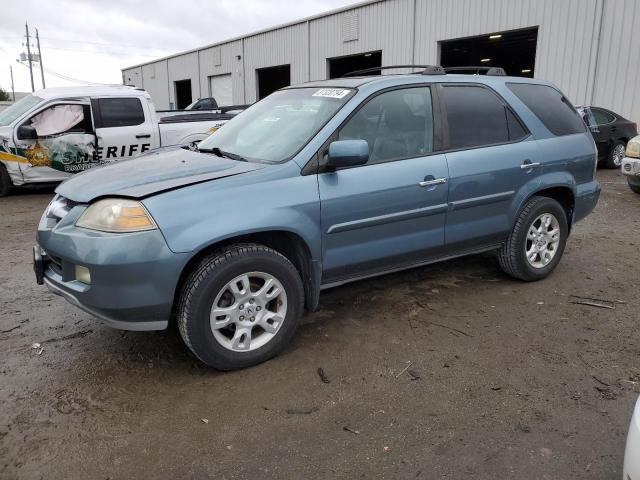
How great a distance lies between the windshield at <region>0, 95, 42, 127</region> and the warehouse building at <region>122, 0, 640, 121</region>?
12.7 meters

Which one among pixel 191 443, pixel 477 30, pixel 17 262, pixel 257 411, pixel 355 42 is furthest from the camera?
pixel 355 42

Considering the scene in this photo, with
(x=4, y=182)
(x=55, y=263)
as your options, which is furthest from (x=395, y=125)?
(x=4, y=182)

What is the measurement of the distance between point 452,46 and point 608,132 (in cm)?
874

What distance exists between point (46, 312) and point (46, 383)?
1.22 meters

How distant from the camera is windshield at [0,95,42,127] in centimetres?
894

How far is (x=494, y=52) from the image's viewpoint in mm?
23859

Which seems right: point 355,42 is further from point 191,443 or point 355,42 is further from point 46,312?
point 191,443

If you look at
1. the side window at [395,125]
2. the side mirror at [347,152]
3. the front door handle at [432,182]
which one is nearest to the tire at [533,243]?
the front door handle at [432,182]

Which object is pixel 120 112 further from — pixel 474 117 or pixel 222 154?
pixel 474 117

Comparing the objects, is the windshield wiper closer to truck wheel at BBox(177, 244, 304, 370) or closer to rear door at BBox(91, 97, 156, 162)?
truck wheel at BBox(177, 244, 304, 370)

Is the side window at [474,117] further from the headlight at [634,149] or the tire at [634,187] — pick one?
the tire at [634,187]

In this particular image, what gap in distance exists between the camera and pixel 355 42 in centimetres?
2062

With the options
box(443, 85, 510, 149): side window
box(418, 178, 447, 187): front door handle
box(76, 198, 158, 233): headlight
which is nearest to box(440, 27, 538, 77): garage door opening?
box(443, 85, 510, 149): side window

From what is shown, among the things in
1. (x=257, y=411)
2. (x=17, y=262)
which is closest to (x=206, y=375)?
(x=257, y=411)
